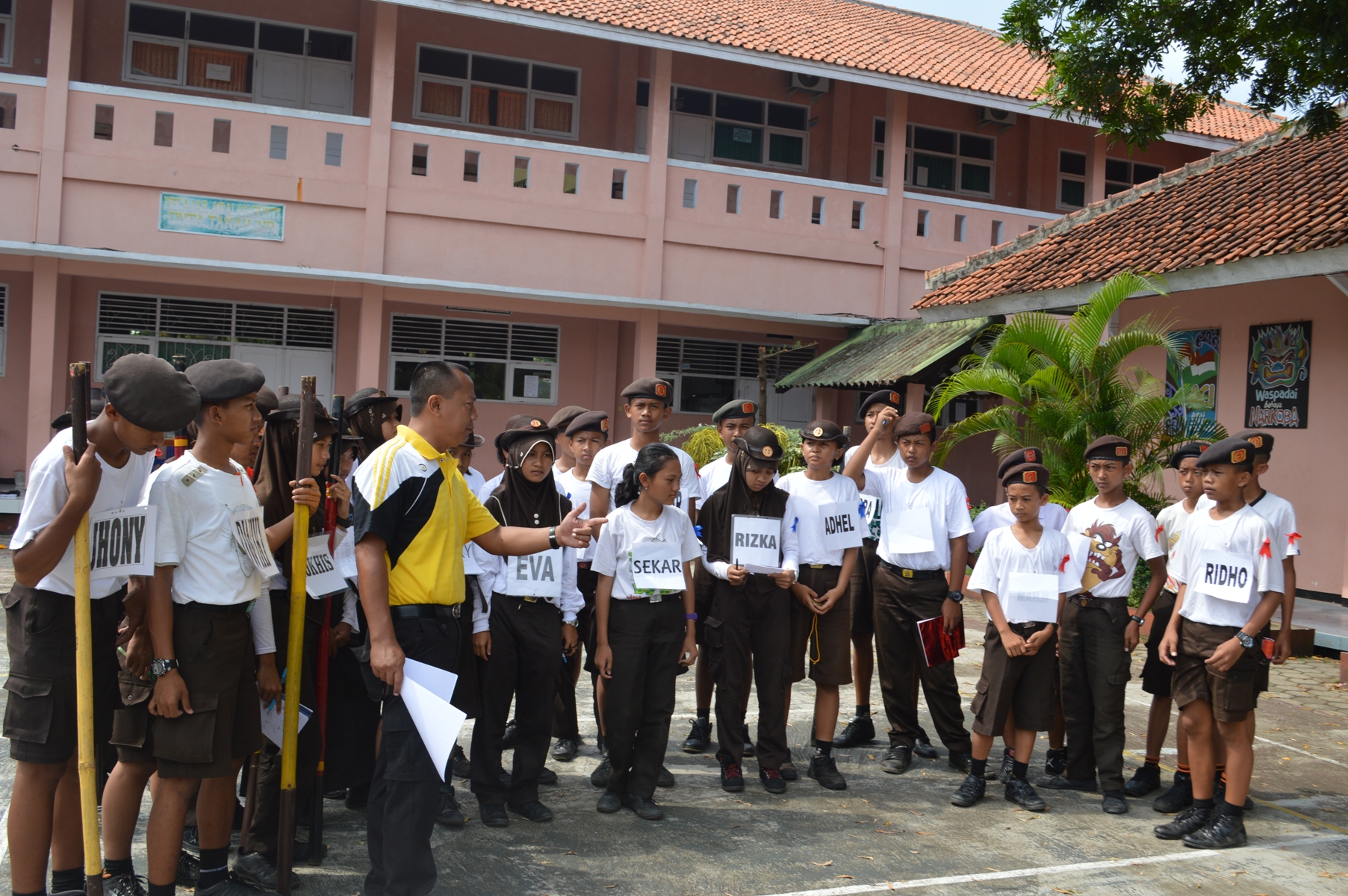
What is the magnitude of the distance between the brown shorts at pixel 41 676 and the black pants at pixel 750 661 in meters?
3.02

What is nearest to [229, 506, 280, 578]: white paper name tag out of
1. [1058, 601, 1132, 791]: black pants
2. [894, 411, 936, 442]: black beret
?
[894, 411, 936, 442]: black beret

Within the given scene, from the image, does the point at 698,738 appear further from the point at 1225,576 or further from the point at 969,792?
the point at 1225,576

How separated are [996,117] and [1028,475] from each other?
1565cm

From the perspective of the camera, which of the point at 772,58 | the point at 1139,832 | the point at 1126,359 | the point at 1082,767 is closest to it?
the point at 1139,832

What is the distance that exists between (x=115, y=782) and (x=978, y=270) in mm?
12673

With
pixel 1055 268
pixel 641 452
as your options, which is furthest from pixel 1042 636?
pixel 1055 268

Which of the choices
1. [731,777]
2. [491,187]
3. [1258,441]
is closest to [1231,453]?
[1258,441]

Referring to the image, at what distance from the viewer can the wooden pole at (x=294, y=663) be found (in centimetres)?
385

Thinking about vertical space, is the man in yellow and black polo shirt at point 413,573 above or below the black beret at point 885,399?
below

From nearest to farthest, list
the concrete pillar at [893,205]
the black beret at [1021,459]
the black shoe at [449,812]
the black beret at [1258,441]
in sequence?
the black shoe at [449,812], the black beret at [1258,441], the black beret at [1021,459], the concrete pillar at [893,205]

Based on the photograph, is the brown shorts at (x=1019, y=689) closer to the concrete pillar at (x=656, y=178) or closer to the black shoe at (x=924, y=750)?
the black shoe at (x=924, y=750)

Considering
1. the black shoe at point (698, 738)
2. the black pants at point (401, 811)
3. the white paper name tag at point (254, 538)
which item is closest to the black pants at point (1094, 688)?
the black shoe at point (698, 738)

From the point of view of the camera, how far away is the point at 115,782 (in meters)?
3.63

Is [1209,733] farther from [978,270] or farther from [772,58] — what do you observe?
[772,58]
